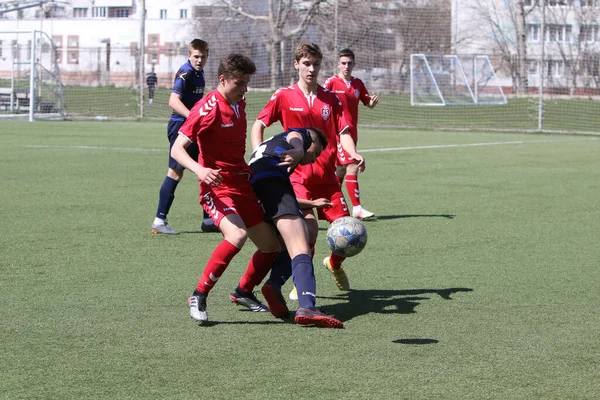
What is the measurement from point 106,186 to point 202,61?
4.30 meters

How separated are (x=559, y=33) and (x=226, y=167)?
34.3m

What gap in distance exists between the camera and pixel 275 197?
6.38 metres

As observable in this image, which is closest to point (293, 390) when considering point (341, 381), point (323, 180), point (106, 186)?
point (341, 381)

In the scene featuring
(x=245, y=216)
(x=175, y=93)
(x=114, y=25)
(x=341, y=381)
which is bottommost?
(x=341, y=381)

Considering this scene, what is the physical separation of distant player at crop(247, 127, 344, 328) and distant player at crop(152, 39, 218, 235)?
370cm

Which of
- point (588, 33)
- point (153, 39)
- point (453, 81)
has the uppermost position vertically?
point (153, 39)

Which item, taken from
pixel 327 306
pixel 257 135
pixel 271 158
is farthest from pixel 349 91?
pixel 271 158

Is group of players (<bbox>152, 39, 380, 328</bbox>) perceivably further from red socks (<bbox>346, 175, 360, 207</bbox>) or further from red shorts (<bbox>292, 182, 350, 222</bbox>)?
red socks (<bbox>346, 175, 360, 207</bbox>)

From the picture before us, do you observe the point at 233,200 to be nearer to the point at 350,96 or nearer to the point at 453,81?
the point at 350,96

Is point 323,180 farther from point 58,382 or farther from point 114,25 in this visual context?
point 114,25

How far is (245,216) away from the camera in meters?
6.39

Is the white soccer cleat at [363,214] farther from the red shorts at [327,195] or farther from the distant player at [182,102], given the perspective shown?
the red shorts at [327,195]

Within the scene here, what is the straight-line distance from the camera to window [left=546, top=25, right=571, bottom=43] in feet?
119

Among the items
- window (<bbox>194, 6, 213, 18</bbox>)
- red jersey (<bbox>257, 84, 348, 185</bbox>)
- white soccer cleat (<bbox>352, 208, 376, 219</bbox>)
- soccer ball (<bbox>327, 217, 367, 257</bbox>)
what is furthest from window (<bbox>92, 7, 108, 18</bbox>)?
soccer ball (<bbox>327, 217, 367, 257</bbox>)
